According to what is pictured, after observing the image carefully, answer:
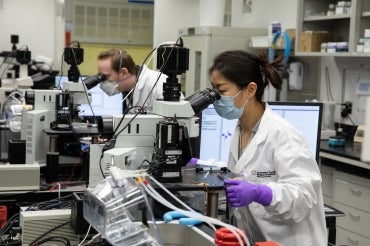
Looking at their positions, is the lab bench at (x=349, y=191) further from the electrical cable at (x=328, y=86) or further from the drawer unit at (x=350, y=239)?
the electrical cable at (x=328, y=86)

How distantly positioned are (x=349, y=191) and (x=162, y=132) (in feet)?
6.97

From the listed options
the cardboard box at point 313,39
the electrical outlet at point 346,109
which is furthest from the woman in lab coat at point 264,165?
the electrical outlet at point 346,109

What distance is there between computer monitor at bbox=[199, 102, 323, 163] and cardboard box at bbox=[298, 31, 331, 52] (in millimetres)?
1778

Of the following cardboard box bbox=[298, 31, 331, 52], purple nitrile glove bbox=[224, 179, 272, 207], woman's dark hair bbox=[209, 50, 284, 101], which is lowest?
purple nitrile glove bbox=[224, 179, 272, 207]

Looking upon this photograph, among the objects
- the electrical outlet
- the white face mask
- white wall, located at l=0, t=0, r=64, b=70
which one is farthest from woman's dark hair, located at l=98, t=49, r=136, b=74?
white wall, located at l=0, t=0, r=64, b=70

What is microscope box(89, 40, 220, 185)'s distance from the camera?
1889mm

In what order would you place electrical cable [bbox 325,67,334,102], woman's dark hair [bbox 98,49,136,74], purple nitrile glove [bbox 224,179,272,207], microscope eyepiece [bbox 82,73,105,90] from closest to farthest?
1. purple nitrile glove [bbox 224,179,272,207]
2. microscope eyepiece [bbox 82,73,105,90]
3. woman's dark hair [bbox 98,49,136,74]
4. electrical cable [bbox 325,67,334,102]

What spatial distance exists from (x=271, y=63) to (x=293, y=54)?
110 inches

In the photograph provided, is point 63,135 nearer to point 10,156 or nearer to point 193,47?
point 10,156

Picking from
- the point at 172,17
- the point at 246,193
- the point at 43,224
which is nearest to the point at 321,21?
the point at 172,17

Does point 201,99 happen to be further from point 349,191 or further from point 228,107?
point 349,191

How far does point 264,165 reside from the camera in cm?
192

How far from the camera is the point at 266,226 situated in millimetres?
1911

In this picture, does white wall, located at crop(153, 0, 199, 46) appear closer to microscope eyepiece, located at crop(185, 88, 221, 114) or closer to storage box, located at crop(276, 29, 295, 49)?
storage box, located at crop(276, 29, 295, 49)
